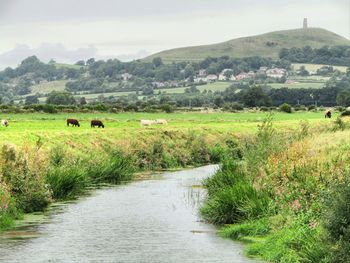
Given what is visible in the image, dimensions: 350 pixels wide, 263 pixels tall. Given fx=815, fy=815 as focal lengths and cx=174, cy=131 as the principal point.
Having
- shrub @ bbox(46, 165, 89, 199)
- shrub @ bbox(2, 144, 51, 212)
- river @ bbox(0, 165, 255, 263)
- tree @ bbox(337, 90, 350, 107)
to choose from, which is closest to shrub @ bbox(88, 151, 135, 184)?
shrub @ bbox(46, 165, 89, 199)

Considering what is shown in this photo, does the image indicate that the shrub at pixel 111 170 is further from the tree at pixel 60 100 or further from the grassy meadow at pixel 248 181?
the tree at pixel 60 100

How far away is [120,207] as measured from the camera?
35156 millimetres

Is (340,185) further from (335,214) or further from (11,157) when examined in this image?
(11,157)

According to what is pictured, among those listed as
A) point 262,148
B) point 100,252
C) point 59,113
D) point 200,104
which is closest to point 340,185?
point 100,252

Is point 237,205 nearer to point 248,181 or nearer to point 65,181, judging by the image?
point 248,181

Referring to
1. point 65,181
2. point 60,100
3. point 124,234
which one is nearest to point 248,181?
point 124,234

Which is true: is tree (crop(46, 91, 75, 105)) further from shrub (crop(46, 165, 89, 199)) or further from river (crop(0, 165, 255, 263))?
river (crop(0, 165, 255, 263))

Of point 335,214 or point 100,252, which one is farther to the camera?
point 100,252

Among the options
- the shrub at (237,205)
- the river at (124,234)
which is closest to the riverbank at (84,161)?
the river at (124,234)

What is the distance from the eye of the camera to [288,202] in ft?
87.3

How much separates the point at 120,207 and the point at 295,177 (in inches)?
386

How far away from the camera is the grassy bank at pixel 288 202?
62.8 feet

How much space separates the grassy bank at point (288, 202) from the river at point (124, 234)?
1.00 meters

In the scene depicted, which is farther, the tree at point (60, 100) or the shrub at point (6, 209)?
the tree at point (60, 100)
